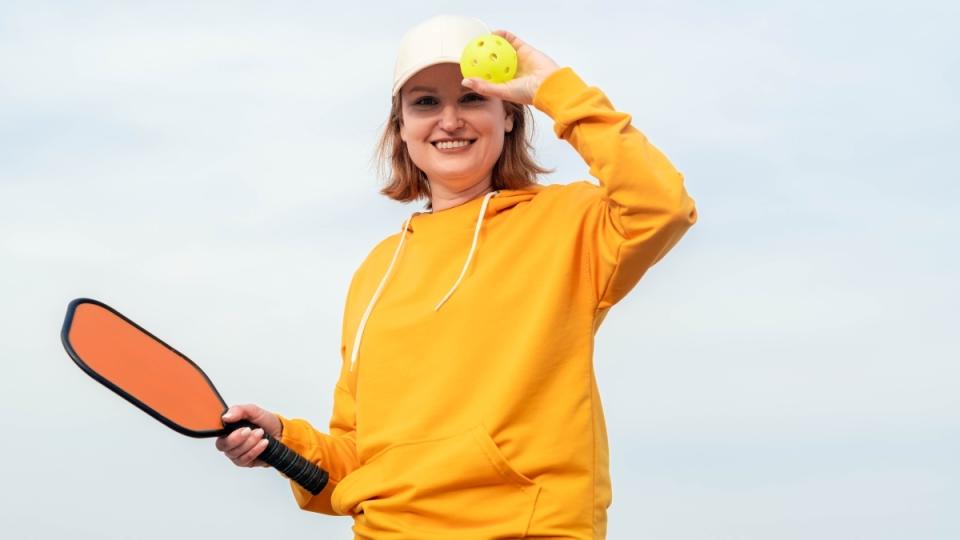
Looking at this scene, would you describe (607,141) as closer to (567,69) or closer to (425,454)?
(567,69)

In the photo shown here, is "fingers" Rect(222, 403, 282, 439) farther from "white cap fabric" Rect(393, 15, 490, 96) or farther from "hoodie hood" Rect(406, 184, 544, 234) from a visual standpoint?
"white cap fabric" Rect(393, 15, 490, 96)

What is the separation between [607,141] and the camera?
12.4 ft

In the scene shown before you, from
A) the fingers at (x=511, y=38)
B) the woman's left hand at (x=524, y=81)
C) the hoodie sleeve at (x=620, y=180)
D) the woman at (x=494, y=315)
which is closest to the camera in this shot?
the hoodie sleeve at (x=620, y=180)

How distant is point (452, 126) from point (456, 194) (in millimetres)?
252

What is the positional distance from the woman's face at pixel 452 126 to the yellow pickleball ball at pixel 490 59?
0.25 m

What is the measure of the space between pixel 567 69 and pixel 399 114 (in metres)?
0.85

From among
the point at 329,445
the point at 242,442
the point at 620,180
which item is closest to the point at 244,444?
the point at 242,442

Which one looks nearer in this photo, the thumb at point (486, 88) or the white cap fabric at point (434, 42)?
the thumb at point (486, 88)

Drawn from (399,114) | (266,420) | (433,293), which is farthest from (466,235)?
(266,420)

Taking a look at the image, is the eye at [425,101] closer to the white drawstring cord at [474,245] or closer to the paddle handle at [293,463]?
the white drawstring cord at [474,245]

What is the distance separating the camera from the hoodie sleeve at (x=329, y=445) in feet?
14.9

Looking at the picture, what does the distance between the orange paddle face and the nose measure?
1142mm

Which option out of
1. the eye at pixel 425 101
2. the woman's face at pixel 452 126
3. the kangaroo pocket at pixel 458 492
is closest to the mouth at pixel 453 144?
the woman's face at pixel 452 126

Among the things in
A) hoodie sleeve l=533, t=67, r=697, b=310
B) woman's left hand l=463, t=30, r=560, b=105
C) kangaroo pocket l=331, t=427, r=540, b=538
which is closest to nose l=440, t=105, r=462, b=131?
woman's left hand l=463, t=30, r=560, b=105
